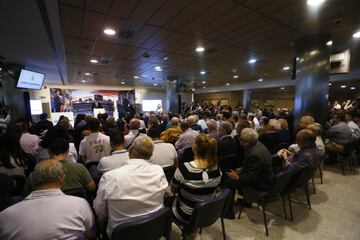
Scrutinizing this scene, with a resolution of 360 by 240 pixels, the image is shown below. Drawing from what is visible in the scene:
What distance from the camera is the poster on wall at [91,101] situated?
42.3 feet

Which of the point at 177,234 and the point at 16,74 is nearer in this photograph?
the point at 177,234

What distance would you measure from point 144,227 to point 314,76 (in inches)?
184

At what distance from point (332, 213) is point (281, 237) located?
43.0 inches

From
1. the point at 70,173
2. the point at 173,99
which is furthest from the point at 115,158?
the point at 173,99

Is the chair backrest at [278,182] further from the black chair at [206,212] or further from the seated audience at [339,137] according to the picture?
the seated audience at [339,137]

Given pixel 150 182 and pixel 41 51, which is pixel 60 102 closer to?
pixel 41 51

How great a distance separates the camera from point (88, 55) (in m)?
5.32

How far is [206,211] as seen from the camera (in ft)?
5.32

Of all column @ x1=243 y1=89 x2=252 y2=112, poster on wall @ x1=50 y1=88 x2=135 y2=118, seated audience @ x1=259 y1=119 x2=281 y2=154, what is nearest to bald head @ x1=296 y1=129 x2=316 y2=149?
seated audience @ x1=259 y1=119 x2=281 y2=154

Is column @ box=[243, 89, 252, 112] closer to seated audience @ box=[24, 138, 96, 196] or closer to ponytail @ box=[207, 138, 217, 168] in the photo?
ponytail @ box=[207, 138, 217, 168]

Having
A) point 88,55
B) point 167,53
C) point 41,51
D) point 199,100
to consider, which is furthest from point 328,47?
point 199,100

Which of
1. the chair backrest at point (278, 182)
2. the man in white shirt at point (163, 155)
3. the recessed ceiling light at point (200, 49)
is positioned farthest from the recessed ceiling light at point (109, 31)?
the chair backrest at point (278, 182)

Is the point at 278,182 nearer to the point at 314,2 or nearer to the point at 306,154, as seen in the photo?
the point at 306,154

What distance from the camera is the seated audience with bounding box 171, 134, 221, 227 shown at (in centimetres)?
176
